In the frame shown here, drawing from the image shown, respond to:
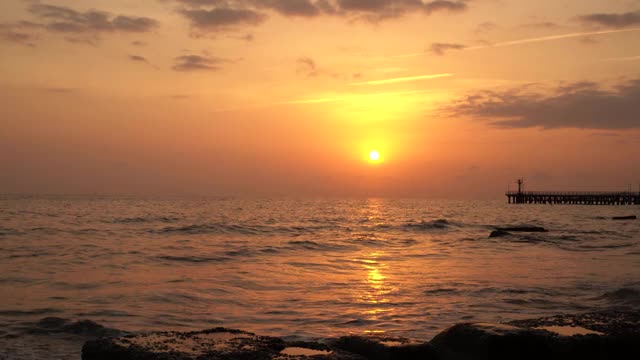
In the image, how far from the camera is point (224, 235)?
40000 mm

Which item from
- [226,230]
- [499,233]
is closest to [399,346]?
[499,233]

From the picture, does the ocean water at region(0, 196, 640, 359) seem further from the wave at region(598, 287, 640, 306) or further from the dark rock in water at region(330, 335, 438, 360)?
the dark rock in water at region(330, 335, 438, 360)

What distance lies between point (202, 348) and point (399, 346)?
2.34 meters

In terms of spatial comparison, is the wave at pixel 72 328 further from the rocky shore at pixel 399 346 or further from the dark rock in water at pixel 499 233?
the dark rock in water at pixel 499 233

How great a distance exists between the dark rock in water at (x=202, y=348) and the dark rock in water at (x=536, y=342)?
132cm

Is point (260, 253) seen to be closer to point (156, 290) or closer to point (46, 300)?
point (156, 290)

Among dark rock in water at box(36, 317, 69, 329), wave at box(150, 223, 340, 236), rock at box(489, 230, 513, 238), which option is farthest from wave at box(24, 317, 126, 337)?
rock at box(489, 230, 513, 238)

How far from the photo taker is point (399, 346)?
7324 millimetres

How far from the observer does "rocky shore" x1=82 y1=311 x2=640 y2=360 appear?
6.99 metres

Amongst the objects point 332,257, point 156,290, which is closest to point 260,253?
point 332,257

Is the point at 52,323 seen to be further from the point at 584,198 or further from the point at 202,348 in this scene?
the point at 584,198

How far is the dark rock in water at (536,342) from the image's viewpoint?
7121mm

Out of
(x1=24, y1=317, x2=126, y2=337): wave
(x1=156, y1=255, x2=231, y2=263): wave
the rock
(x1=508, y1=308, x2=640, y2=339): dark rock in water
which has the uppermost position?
(x1=508, y1=308, x2=640, y2=339): dark rock in water

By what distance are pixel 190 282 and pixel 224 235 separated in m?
22.5
